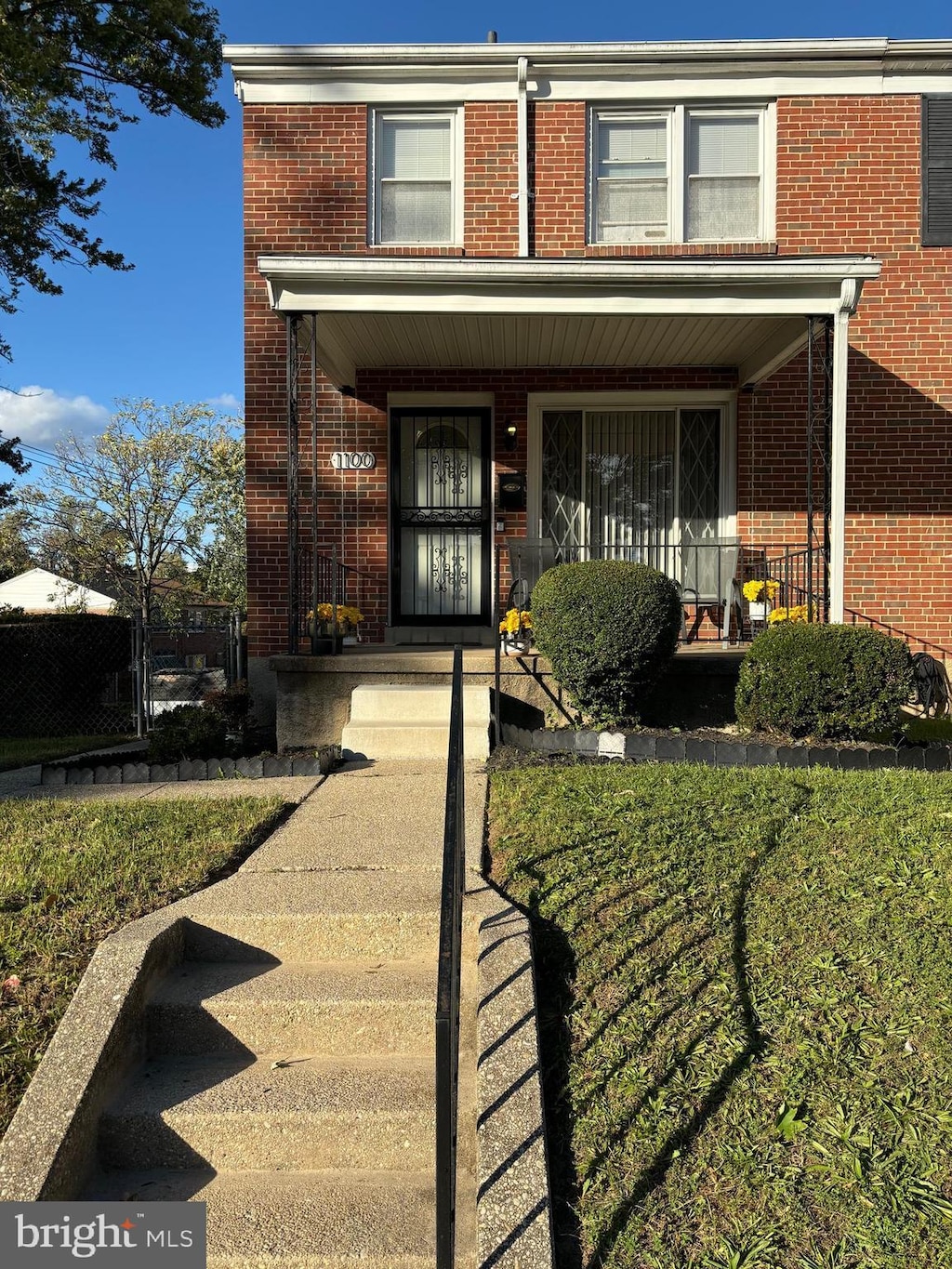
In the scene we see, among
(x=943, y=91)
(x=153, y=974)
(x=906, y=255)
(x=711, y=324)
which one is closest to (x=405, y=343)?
(x=711, y=324)

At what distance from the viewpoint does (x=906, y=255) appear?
8992mm

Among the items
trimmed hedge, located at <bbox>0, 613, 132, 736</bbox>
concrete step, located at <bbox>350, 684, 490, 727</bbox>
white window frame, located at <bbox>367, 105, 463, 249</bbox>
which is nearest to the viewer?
concrete step, located at <bbox>350, 684, 490, 727</bbox>

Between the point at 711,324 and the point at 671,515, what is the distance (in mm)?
2249

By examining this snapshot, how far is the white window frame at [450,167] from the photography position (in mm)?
9172

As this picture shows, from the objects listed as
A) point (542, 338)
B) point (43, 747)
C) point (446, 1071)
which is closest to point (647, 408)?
point (542, 338)

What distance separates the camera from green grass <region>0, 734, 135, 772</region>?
7609mm

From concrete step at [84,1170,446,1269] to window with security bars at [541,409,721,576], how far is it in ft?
24.3

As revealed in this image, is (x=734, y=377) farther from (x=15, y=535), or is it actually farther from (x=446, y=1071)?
(x=15, y=535)

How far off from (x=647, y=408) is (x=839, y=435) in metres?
2.56

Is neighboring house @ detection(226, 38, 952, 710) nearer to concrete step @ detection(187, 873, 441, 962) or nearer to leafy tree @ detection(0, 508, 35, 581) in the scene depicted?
concrete step @ detection(187, 873, 441, 962)

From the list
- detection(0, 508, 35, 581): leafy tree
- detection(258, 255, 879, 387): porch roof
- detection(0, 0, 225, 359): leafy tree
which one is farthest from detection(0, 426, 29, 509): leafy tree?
detection(0, 508, 35, 581): leafy tree

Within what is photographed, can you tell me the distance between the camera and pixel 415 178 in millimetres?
9203

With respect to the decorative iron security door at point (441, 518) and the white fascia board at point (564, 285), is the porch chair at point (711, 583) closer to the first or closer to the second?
the decorative iron security door at point (441, 518)

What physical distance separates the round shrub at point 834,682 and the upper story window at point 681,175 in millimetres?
4986
